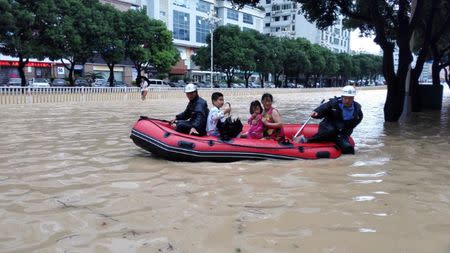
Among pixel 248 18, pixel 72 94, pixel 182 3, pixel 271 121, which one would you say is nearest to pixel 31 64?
pixel 182 3

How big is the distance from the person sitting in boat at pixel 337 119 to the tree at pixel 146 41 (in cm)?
2795

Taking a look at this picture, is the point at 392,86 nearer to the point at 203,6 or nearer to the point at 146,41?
the point at 146,41

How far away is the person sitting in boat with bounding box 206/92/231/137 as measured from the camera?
7.46 m

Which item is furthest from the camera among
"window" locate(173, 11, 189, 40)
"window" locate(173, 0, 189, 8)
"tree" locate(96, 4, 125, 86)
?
"window" locate(173, 11, 189, 40)

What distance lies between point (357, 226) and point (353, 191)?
135 centimetres

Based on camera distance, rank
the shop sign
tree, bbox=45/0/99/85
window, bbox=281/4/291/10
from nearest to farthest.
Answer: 1. tree, bbox=45/0/99/85
2. the shop sign
3. window, bbox=281/4/291/10

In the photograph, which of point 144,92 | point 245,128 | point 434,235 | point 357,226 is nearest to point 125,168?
point 245,128

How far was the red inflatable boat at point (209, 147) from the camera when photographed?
718cm

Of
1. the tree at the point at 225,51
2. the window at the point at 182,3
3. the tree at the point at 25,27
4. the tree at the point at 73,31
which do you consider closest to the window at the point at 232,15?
the window at the point at 182,3

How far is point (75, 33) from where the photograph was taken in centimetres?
2906

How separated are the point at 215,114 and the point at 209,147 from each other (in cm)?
68

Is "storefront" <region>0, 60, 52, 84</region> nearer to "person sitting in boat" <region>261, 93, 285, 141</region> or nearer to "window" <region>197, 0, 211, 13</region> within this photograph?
"window" <region>197, 0, 211, 13</region>

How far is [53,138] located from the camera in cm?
1033

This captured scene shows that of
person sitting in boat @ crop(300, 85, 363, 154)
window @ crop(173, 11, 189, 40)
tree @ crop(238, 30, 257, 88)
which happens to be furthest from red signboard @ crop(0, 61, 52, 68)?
person sitting in boat @ crop(300, 85, 363, 154)
